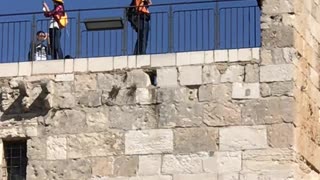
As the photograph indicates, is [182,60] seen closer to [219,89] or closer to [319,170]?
[219,89]

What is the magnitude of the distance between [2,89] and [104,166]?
1.77 meters

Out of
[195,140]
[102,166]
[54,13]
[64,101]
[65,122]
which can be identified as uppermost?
[54,13]

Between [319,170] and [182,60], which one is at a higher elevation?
[182,60]

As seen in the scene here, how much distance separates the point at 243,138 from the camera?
55.2ft

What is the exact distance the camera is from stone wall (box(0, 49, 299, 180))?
1680cm

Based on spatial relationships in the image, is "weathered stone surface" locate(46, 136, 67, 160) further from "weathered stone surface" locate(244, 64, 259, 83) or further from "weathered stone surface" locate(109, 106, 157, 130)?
"weathered stone surface" locate(244, 64, 259, 83)

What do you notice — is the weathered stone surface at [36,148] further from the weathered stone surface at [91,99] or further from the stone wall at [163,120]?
the weathered stone surface at [91,99]

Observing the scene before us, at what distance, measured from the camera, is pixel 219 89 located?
17.1 metres

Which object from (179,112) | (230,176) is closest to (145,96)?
(179,112)

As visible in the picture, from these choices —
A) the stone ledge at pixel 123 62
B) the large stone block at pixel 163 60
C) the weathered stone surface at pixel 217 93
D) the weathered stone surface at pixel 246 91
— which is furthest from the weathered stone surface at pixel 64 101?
the weathered stone surface at pixel 246 91

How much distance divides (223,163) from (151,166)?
0.92m

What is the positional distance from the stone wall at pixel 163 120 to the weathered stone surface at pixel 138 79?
13 mm

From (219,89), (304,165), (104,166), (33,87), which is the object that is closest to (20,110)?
(33,87)

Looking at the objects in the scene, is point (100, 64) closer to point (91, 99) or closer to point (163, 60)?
point (91, 99)
